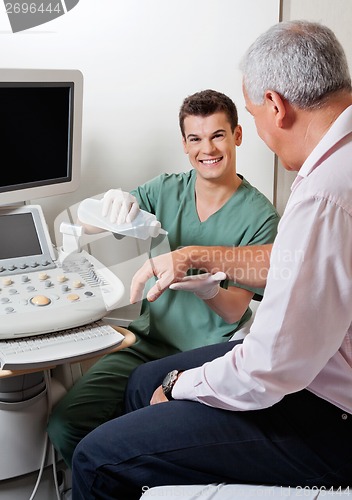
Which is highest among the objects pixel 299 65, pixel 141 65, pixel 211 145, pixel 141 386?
pixel 299 65

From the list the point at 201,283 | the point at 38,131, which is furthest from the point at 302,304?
the point at 38,131

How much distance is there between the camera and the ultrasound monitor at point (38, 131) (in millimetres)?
1461

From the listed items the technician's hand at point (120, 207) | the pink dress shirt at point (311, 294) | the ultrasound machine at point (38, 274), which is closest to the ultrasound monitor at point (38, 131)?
the ultrasound machine at point (38, 274)

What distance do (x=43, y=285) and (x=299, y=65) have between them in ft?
2.49

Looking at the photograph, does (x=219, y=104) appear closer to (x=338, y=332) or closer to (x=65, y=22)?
(x=65, y=22)

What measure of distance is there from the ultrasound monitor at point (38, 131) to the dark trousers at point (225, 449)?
0.69 m

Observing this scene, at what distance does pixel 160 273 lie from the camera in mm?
1391

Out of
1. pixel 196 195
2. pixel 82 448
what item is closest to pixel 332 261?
pixel 82 448

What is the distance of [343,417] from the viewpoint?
1.04m

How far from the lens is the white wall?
1851 millimetres

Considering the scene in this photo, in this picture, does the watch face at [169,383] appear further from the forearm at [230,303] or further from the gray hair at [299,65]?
the gray hair at [299,65]

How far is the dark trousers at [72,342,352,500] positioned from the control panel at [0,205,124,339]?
1.02 ft

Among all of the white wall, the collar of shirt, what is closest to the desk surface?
the collar of shirt

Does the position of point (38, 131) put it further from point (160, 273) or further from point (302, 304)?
point (302, 304)
